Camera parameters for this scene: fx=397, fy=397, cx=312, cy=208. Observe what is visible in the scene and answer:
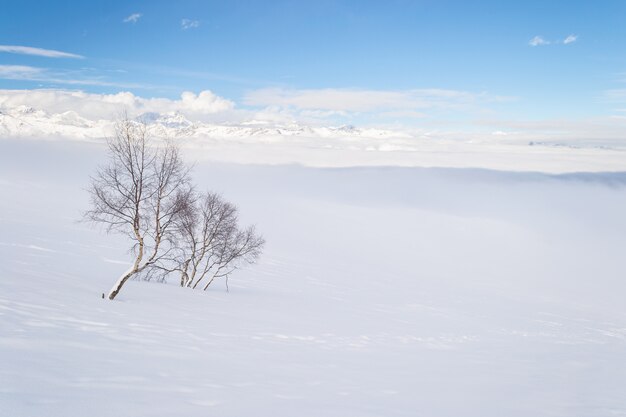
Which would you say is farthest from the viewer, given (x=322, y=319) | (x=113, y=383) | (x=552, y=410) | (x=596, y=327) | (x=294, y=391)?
(x=596, y=327)

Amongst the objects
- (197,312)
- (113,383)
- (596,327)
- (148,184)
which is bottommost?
(596,327)

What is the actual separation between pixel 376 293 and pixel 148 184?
2980 cm

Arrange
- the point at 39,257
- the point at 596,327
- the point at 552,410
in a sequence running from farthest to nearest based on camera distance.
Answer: the point at 596,327
the point at 39,257
the point at 552,410

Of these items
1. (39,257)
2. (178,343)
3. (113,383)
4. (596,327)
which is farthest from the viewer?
(596,327)

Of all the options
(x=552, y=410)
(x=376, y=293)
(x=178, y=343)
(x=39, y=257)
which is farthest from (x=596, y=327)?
(x=39, y=257)

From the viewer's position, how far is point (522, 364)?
16141 mm

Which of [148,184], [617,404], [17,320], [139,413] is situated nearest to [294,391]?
[139,413]

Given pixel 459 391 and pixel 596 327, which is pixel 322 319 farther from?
pixel 596 327

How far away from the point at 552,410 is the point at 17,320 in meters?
13.9

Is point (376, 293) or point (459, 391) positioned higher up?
point (459, 391)

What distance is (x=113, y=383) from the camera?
748 cm

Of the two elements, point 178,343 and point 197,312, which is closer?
point 178,343

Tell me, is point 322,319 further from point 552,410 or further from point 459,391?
point 552,410

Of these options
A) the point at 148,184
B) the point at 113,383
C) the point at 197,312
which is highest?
the point at 148,184
